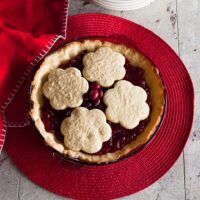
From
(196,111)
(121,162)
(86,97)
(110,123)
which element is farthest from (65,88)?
(196,111)

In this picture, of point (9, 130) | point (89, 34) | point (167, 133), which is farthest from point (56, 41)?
point (167, 133)

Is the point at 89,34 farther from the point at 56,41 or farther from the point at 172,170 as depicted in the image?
the point at 172,170

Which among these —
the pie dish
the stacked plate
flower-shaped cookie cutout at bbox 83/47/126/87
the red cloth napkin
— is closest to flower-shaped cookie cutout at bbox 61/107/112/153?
the pie dish

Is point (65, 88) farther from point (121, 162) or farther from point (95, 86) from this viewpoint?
point (121, 162)

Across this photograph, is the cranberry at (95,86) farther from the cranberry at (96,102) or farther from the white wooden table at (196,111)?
the white wooden table at (196,111)

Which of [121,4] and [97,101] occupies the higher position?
[121,4]

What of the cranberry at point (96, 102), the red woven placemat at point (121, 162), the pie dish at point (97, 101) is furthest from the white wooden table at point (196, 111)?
the cranberry at point (96, 102)

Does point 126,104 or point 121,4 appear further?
point 121,4
